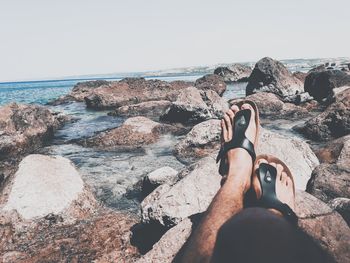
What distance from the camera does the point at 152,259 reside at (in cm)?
343

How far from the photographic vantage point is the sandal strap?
10.0 ft

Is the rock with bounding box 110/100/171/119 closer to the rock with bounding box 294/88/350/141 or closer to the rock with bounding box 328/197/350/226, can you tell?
the rock with bounding box 294/88/350/141

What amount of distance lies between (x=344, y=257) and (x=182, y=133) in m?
9.05

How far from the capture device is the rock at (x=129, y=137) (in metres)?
10.8

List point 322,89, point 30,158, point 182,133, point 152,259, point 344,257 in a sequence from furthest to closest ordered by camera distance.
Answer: point 322,89, point 182,133, point 30,158, point 152,259, point 344,257

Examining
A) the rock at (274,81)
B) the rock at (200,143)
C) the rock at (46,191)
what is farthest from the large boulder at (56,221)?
the rock at (274,81)

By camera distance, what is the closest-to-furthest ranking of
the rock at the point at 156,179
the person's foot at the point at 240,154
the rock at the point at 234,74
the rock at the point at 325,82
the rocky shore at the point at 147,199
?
the person's foot at the point at 240,154, the rocky shore at the point at 147,199, the rock at the point at 156,179, the rock at the point at 325,82, the rock at the point at 234,74

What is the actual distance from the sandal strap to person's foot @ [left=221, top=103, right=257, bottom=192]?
134 millimetres

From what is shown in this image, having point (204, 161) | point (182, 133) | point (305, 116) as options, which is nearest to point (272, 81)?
point (305, 116)

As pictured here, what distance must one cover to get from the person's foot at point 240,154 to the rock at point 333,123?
6.68 m

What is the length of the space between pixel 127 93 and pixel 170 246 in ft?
71.9

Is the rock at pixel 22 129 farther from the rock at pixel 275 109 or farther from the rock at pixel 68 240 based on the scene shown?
the rock at pixel 275 109

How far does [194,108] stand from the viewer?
14141 millimetres

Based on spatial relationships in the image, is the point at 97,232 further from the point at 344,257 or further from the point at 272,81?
the point at 272,81
